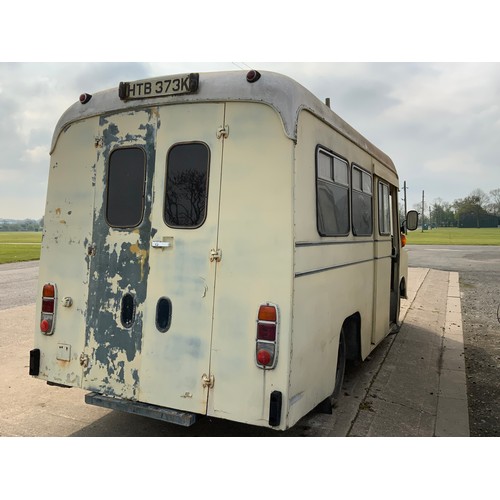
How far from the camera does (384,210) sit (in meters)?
6.77

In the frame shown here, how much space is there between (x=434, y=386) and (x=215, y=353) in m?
3.69

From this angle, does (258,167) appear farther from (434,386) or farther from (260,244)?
(434,386)

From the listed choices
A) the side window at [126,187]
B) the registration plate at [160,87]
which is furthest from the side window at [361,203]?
the side window at [126,187]

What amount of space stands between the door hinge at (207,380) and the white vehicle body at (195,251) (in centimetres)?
1

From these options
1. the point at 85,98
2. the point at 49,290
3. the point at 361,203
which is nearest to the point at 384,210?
the point at 361,203

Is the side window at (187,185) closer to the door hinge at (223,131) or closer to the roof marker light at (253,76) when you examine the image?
the door hinge at (223,131)

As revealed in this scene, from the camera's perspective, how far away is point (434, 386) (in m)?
5.71

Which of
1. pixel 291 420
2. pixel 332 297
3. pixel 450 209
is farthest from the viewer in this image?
pixel 450 209

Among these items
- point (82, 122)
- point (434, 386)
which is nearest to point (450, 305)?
point (434, 386)

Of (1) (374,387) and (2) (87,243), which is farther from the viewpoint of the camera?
(1) (374,387)

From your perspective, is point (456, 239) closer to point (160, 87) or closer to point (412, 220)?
point (412, 220)

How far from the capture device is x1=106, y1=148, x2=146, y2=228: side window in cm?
378

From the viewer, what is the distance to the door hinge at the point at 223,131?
11.4 feet

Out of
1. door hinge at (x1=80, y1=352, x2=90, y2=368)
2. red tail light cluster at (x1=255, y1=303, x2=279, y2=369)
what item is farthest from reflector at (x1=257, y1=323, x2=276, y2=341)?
door hinge at (x1=80, y1=352, x2=90, y2=368)
